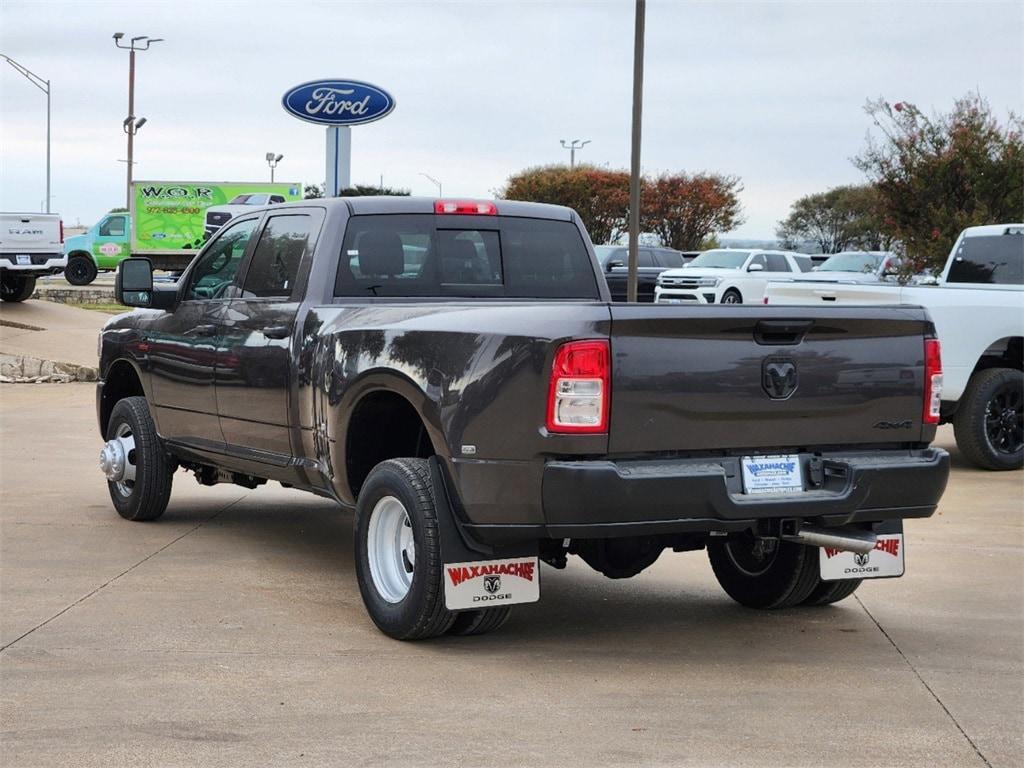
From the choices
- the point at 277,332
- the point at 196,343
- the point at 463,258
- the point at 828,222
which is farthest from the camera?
the point at 828,222

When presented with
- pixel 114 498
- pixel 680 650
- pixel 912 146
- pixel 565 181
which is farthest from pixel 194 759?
pixel 565 181

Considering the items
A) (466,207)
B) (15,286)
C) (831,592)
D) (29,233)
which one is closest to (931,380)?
(831,592)

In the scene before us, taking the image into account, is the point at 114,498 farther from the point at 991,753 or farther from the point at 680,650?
the point at 991,753

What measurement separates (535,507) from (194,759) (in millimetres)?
1553

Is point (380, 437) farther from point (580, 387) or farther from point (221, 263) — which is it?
point (221, 263)

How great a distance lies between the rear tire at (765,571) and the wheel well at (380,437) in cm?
146

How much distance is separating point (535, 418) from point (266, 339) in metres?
2.33

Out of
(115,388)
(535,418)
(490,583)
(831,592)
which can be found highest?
(535,418)

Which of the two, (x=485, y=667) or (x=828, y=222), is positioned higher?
(x=828, y=222)

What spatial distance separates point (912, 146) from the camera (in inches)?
915

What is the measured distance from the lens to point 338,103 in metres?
22.0

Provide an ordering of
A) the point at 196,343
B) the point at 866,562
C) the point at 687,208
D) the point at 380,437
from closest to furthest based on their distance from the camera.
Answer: the point at 866,562, the point at 380,437, the point at 196,343, the point at 687,208

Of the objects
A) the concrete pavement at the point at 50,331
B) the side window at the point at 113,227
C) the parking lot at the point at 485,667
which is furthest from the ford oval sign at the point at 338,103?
the side window at the point at 113,227

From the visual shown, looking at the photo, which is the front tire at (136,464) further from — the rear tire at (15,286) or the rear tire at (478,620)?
the rear tire at (15,286)
